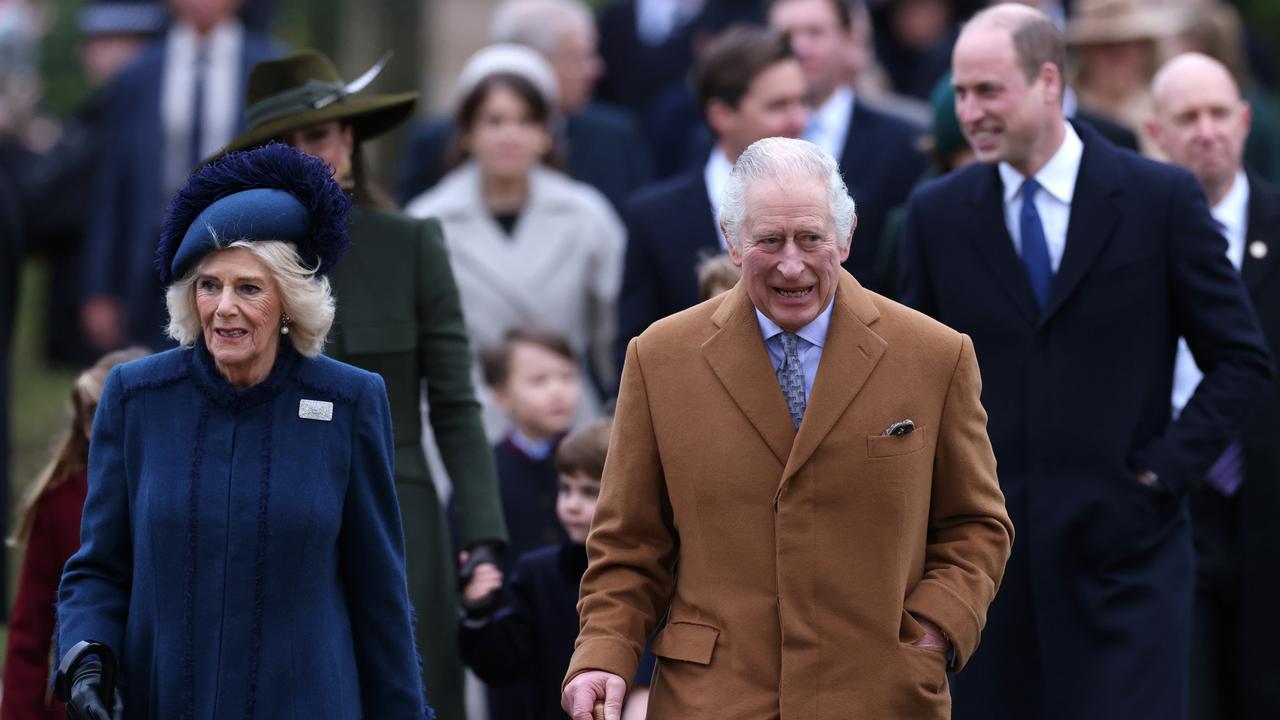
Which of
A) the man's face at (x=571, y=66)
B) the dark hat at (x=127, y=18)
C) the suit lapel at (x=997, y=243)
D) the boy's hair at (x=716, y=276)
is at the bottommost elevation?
the boy's hair at (x=716, y=276)

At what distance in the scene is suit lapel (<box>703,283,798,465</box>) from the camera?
515cm

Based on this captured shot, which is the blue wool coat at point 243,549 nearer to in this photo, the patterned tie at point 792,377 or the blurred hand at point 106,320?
the patterned tie at point 792,377

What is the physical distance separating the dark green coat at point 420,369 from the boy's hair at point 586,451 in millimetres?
378

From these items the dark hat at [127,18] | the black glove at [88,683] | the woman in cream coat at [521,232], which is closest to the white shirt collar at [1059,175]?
the woman in cream coat at [521,232]

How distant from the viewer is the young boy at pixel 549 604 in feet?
22.5

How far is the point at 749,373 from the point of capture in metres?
5.20

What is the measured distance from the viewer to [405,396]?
6.66 metres

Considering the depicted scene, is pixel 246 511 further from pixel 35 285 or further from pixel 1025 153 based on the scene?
pixel 35 285

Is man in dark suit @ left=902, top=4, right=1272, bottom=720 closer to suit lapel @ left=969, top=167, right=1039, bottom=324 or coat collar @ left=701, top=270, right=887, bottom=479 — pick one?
suit lapel @ left=969, top=167, right=1039, bottom=324

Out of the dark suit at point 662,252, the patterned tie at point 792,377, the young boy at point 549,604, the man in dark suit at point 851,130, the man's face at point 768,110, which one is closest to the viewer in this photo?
the patterned tie at point 792,377

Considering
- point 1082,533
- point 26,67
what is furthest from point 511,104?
point 26,67

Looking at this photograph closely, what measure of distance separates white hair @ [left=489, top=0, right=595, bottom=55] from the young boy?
455 centimetres

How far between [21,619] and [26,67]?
33.2ft

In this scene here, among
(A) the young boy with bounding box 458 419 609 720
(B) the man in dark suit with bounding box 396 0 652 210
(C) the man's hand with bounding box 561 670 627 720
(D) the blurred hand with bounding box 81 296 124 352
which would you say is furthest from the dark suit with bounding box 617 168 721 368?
(D) the blurred hand with bounding box 81 296 124 352
